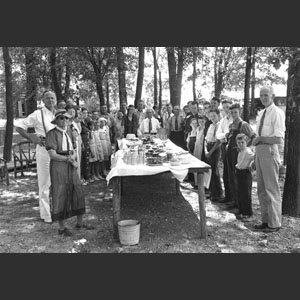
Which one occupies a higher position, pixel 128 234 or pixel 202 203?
pixel 202 203

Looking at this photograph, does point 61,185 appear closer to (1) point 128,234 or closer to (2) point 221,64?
(1) point 128,234

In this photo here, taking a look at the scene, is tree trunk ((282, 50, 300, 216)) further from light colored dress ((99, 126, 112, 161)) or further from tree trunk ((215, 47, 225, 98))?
tree trunk ((215, 47, 225, 98))

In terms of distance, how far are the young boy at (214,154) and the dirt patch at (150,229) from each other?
0.31m

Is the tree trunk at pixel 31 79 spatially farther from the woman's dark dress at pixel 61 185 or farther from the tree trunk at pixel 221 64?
the woman's dark dress at pixel 61 185

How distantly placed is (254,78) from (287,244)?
753 inches

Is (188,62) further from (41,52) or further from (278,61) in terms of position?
(278,61)

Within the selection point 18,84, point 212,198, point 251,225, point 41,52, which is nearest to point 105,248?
point 251,225

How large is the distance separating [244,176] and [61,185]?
109 inches

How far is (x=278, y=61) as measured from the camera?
5.30 metres

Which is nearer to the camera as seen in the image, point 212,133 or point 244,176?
point 244,176

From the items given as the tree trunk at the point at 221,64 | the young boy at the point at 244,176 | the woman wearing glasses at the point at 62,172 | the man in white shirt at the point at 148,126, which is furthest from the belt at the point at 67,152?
the tree trunk at the point at 221,64

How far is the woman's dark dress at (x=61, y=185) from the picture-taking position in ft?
16.5

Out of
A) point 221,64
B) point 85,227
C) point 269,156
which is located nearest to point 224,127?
point 269,156

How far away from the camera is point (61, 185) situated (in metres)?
5.05
